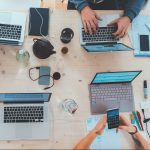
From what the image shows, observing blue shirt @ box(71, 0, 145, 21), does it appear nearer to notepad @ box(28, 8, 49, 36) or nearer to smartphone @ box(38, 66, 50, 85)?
notepad @ box(28, 8, 49, 36)

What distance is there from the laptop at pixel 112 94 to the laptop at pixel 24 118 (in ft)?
0.91

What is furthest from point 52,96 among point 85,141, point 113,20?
point 113,20

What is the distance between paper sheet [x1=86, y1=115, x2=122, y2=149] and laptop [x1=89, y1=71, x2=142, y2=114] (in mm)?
62

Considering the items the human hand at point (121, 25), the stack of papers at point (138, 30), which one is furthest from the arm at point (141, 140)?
the human hand at point (121, 25)

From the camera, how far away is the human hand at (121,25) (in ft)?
6.28

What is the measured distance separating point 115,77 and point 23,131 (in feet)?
1.94

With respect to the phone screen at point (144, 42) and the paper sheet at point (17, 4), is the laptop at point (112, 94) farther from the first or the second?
the paper sheet at point (17, 4)

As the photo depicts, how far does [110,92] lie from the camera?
73.9 inches

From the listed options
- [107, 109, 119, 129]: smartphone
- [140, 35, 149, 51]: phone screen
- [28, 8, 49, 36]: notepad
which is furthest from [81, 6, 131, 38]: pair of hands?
[107, 109, 119, 129]: smartphone

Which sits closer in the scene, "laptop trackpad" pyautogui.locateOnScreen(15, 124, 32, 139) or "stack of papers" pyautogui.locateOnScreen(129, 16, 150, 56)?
"laptop trackpad" pyautogui.locateOnScreen(15, 124, 32, 139)

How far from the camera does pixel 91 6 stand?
7.15 feet

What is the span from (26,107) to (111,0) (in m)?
0.98

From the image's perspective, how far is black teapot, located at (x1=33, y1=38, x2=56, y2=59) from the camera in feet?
5.82

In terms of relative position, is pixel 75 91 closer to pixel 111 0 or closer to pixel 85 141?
pixel 85 141
